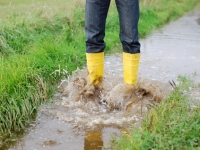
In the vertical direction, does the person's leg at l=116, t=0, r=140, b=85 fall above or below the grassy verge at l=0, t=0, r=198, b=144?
above

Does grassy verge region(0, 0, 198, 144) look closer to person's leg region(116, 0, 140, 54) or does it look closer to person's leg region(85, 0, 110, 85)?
person's leg region(85, 0, 110, 85)

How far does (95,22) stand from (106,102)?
0.89 metres

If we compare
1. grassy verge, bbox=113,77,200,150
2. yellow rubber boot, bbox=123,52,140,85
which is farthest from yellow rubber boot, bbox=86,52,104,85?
grassy verge, bbox=113,77,200,150

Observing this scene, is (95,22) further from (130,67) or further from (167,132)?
(167,132)

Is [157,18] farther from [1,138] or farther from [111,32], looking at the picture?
[1,138]

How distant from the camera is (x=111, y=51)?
7.08 m

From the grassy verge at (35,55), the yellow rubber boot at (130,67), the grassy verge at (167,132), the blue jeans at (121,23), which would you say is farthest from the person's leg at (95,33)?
the grassy verge at (167,132)

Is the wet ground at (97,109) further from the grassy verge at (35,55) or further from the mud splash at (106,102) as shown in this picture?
the grassy verge at (35,55)

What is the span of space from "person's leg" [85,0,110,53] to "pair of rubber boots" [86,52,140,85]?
9 centimetres

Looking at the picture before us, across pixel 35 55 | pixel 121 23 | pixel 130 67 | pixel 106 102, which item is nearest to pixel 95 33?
pixel 121 23

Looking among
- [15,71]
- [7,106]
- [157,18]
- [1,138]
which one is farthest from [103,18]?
[157,18]

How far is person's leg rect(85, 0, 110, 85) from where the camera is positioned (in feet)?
14.5

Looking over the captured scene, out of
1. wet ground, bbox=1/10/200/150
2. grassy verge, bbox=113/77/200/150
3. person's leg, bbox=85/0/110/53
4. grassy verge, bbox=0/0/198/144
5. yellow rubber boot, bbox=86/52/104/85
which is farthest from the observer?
yellow rubber boot, bbox=86/52/104/85

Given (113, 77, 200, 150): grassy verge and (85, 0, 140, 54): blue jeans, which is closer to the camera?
(113, 77, 200, 150): grassy verge
